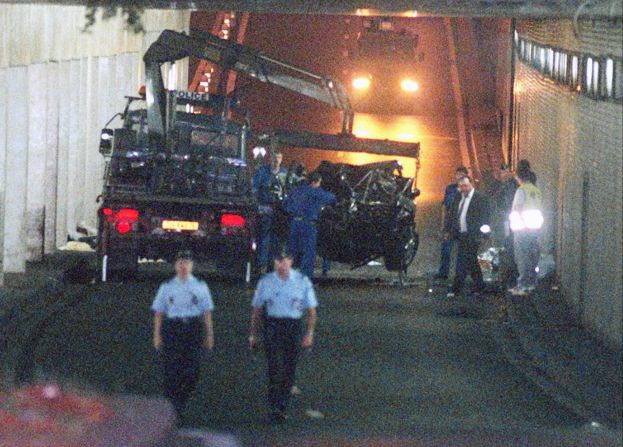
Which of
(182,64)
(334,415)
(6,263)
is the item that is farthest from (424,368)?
(182,64)

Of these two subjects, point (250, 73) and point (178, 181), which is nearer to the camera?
point (178, 181)

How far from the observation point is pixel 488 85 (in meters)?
51.1

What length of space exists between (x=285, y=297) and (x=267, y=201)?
403 inches

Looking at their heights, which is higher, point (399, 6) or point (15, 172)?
point (399, 6)

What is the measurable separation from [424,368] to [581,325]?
10.9 feet

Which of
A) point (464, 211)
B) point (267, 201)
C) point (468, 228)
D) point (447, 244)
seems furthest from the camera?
point (267, 201)

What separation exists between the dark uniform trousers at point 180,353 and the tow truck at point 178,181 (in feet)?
27.9

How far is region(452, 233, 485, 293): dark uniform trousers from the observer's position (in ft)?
66.4

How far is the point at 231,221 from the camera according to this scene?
20719 millimetres

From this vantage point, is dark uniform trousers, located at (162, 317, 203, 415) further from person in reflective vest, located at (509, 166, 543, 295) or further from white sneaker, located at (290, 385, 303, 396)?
person in reflective vest, located at (509, 166, 543, 295)

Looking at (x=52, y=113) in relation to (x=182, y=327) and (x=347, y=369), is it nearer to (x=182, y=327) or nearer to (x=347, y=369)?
(x=347, y=369)


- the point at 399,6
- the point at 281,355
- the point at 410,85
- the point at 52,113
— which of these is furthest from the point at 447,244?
the point at 410,85

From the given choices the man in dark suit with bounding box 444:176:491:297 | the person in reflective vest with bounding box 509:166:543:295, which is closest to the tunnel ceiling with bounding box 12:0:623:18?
the person in reflective vest with bounding box 509:166:543:295

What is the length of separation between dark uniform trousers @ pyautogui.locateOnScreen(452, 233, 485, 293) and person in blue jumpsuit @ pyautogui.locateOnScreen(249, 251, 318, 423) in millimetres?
8198
